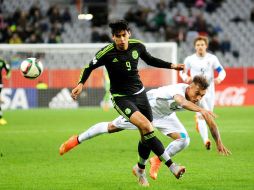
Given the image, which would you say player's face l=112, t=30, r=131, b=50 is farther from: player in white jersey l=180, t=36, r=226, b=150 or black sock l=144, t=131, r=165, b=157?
player in white jersey l=180, t=36, r=226, b=150

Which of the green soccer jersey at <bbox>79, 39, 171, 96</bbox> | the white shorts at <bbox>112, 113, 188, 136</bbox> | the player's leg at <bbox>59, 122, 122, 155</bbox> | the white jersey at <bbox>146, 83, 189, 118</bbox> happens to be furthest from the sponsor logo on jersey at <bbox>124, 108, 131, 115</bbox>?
the player's leg at <bbox>59, 122, 122, 155</bbox>

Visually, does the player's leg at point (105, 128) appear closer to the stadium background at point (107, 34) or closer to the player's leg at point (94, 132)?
the player's leg at point (94, 132)

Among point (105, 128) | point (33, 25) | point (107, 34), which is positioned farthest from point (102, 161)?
point (33, 25)

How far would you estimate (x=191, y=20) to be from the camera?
3278 centimetres

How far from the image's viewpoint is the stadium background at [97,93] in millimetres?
9914

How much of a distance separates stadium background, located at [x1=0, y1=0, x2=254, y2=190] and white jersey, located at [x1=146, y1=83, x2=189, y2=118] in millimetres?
910

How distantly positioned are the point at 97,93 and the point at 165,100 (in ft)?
62.9

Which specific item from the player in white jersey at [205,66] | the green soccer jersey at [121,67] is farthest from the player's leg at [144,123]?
the player in white jersey at [205,66]

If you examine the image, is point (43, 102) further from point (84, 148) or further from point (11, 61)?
point (84, 148)

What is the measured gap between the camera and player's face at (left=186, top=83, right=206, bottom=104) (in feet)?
30.0

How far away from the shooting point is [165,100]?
9.70m

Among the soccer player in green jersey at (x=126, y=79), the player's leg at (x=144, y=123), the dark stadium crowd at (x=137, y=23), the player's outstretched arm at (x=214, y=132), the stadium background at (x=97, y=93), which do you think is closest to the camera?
the player's outstretched arm at (x=214, y=132)

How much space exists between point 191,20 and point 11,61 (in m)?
8.94

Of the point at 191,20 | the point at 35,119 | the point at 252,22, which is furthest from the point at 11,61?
the point at 252,22
